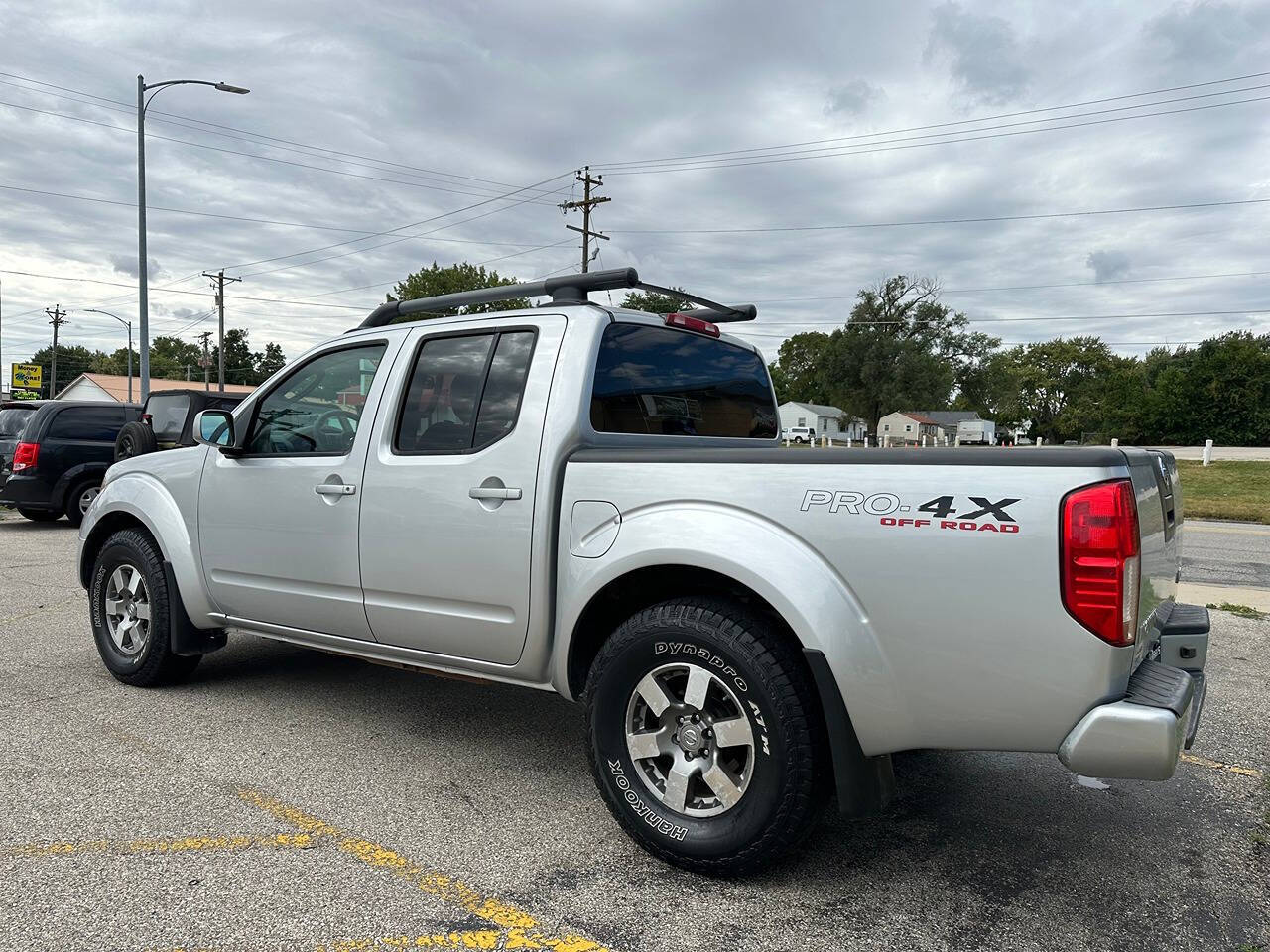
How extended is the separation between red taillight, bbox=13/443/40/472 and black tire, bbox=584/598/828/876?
1235cm

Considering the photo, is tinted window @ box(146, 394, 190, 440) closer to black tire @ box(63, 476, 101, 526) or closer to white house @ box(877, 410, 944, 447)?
black tire @ box(63, 476, 101, 526)

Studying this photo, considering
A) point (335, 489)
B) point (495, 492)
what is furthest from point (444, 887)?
point (335, 489)

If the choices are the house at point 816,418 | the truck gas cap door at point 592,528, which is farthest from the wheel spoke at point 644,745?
the house at point 816,418

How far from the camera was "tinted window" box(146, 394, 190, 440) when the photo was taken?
38.9 feet

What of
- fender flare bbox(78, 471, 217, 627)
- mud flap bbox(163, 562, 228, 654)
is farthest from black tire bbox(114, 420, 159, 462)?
mud flap bbox(163, 562, 228, 654)

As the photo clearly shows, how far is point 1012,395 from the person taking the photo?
87.8m

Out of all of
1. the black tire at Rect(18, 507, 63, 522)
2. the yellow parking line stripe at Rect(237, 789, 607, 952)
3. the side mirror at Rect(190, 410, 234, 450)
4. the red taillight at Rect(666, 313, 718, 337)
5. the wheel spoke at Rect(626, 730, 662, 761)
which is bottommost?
the black tire at Rect(18, 507, 63, 522)

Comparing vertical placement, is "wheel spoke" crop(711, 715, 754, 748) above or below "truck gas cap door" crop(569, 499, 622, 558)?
below

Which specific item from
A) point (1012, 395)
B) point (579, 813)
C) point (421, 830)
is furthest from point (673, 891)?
point (1012, 395)

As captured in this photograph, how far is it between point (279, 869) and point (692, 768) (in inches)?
53.4

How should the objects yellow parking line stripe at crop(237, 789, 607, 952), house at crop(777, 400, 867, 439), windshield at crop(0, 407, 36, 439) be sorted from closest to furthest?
yellow parking line stripe at crop(237, 789, 607, 952) < windshield at crop(0, 407, 36, 439) < house at crop(777, 400, 867, 439)

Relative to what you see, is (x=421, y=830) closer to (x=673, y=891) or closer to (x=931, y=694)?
(x=673, y=891)

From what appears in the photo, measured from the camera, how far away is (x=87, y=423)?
13.0m

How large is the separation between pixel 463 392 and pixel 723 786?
72.8 inches
